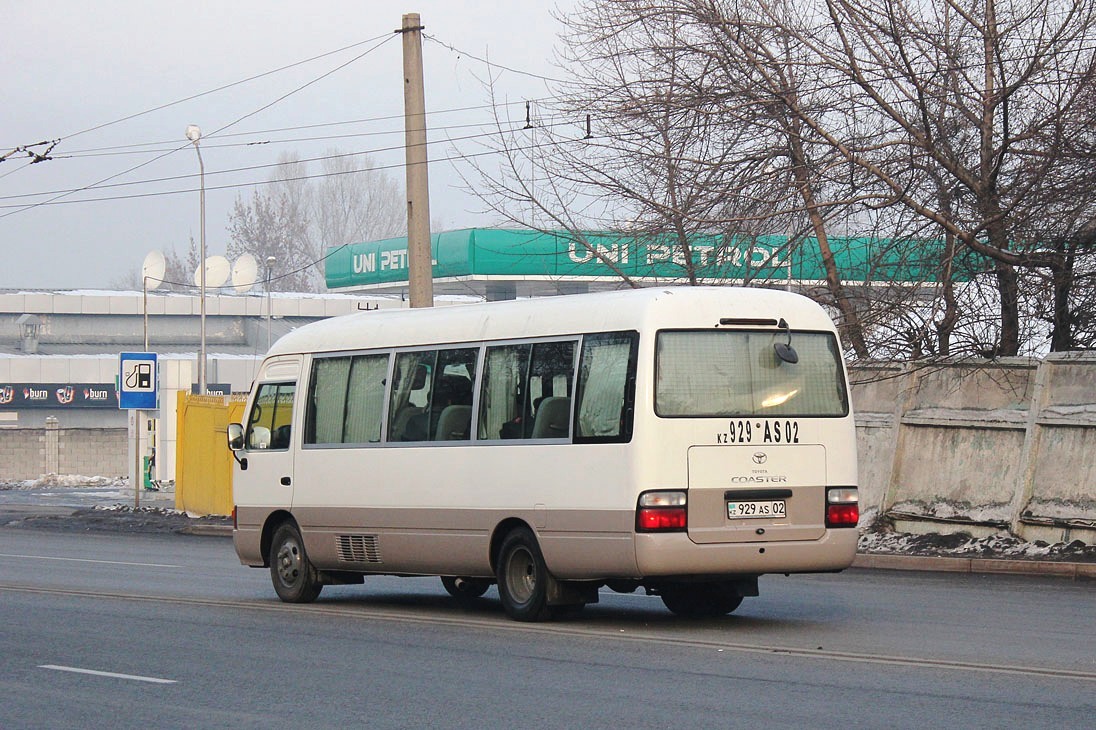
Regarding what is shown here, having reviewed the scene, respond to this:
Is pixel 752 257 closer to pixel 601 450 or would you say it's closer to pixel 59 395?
pixel 601 450

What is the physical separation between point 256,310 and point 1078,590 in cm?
6314

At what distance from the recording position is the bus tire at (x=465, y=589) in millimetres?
14062

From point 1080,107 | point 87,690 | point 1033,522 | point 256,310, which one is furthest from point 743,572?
point 256,310

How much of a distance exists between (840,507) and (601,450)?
183 cm

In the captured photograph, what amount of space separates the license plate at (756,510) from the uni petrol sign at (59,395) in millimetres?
57368

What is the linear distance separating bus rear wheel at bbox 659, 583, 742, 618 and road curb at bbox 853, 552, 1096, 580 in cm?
414

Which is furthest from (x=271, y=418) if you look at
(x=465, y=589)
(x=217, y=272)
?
(x=217, y=272)

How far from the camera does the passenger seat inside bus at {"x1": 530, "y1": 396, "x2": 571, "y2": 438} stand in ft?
38.0

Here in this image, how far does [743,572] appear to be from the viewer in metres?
11.1

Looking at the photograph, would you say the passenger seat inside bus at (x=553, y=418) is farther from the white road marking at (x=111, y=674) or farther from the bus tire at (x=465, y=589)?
the white road marking at (x=111, y=674)

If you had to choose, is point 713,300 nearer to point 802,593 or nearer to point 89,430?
point 802,593

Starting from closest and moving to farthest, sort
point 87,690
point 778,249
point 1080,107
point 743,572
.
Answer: point 87,690 < point 743,572 < point 1080,107 < point 778,249

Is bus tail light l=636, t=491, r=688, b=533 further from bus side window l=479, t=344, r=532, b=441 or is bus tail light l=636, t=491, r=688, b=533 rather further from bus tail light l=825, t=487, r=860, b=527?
bus side window l=479, t=344, r=532, b=441

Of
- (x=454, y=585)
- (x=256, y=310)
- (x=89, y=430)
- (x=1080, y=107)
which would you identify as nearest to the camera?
(x=454, y=585)
